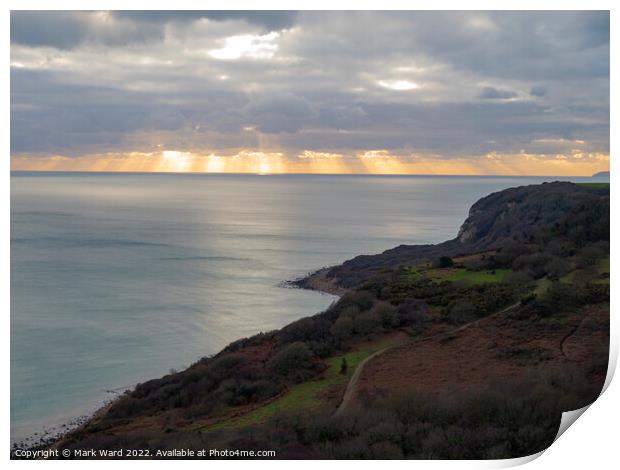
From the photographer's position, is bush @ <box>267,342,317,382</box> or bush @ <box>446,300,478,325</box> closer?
bush @ <box>267,342,317,382</box>

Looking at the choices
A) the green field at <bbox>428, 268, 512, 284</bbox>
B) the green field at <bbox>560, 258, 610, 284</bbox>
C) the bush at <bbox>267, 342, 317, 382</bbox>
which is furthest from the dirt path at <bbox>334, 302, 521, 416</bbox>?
the green field at <bbox>428, 268, 512, 284</bbox>

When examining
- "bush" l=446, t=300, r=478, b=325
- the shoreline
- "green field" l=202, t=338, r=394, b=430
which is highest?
"bush" l=446, t=300, r=478, b=325

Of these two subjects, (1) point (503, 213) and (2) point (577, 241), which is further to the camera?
(1) point (503, 213)

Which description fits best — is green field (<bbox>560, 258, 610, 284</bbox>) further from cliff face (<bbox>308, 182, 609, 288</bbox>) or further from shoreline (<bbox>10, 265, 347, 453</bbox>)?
cliff face (<bbox>308, 182, 609, 288</bbox>)

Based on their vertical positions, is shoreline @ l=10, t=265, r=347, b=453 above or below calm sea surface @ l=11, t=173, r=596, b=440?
below

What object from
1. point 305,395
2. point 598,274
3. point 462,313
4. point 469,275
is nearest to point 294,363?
point 305,395
